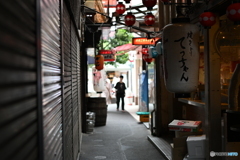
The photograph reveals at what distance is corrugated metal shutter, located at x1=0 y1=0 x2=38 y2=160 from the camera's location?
4.49 feet

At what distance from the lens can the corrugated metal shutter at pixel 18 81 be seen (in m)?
1.37

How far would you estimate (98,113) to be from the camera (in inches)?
604

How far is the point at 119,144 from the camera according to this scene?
1090 cm

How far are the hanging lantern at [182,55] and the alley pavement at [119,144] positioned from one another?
152 inches

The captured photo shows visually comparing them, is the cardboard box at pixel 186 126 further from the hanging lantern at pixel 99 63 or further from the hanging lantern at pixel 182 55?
the hanging lantern at pixel 99 63

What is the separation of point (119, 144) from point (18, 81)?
9562 millimetres

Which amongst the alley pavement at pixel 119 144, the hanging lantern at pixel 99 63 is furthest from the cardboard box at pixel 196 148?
the hanging lantern at pixel 99 63

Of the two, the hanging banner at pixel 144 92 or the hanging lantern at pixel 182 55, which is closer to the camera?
the hanging lantern at pixel 182 55

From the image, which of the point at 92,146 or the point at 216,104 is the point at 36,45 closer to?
the point at 216,104

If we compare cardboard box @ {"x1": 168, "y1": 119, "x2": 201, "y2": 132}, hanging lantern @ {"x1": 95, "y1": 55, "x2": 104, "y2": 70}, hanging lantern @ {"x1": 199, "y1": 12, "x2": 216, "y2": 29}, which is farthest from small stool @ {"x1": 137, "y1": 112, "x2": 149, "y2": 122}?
hanging lantern @ {"x1": 199, "y1": 12, "x2": 216, "y2": 29}

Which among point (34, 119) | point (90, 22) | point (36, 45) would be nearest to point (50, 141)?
point (34, 119)

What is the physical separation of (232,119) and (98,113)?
9953 millimetres

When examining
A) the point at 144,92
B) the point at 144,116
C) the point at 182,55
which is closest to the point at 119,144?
the point at 144,116

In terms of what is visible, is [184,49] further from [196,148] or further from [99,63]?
[99,63]
